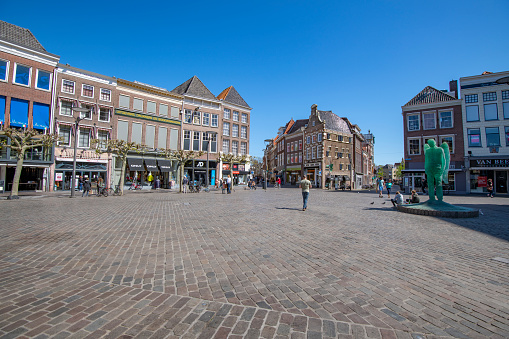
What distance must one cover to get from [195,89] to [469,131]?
1540 inches

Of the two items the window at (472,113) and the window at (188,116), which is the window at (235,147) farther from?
the window at (472,113)

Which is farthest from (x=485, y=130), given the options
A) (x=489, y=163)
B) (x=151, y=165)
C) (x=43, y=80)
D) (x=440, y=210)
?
(x=43, y=80)

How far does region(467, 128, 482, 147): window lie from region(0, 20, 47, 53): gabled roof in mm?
51511

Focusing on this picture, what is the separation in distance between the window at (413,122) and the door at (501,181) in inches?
416

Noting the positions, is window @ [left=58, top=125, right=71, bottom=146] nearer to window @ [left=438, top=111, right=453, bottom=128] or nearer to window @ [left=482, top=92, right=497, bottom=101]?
window @ [left=438, top=111, right=453, bottom=128]

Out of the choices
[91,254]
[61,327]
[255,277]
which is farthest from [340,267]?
[91,254]

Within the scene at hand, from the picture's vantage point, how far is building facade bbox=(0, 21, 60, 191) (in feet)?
73.8

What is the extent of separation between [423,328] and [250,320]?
1.86 meters

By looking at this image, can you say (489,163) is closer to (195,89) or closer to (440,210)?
(440,210)

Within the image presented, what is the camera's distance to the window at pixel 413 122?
3467 centimetres

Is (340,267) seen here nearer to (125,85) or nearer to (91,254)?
(91,254)

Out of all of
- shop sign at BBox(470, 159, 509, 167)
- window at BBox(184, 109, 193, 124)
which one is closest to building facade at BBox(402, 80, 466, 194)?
shop sign at BBox(470, 159, 509, 167)

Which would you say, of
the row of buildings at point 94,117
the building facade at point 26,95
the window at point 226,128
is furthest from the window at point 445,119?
the building facade at point 26,95

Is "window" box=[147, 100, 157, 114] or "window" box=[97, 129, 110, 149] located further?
"window" box=[147, 100, 157, 114]
